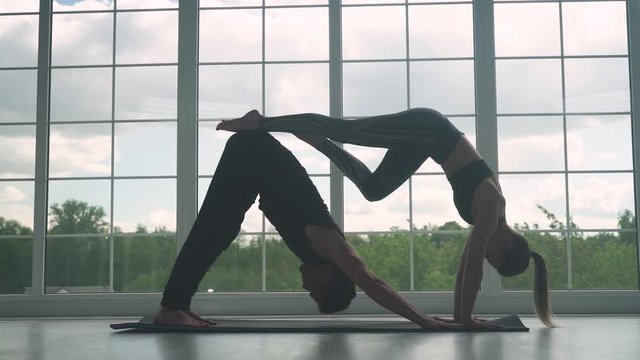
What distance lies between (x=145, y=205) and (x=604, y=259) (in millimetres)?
3598

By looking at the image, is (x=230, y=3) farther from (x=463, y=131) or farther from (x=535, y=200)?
(x=535, y=200)

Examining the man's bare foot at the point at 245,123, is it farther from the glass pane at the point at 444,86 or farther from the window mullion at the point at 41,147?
the window mullion at the point at 41,147

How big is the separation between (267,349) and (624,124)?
13.1ft

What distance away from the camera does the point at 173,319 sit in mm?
4055

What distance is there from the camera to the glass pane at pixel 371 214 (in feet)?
19.0

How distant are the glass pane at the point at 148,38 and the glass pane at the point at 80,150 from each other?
0.63m

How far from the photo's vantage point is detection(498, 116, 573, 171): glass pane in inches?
229

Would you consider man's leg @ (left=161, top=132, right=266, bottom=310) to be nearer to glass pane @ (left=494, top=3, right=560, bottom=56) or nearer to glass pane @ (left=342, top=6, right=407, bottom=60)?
glass pane @ (left=342, top=6, right=407, bottom=60)

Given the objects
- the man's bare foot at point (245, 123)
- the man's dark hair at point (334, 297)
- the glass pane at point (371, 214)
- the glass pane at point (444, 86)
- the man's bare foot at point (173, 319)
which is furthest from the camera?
the glass pane at point (444, 86)

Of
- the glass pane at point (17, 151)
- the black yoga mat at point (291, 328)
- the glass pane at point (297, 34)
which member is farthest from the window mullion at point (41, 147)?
the black yoga mat at point (291, 328)

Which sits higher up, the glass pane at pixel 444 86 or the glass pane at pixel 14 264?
the glass pane at pixel 444 86

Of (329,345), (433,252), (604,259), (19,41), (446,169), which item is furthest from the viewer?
(19,41)

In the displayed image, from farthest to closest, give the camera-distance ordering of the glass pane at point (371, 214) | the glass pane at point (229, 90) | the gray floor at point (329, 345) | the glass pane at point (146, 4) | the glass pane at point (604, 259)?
the glass pane at point (146, 4) < the glass pane at point (229, 90) < the glass pane at point (371, 214) < the glass pane at point (604, 259) < the gray floor at point (329, 345)

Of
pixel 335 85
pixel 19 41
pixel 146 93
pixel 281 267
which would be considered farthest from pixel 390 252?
pixel 19 41
